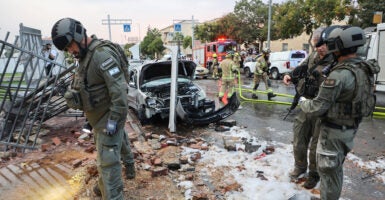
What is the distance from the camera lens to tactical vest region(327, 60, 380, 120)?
2.60m

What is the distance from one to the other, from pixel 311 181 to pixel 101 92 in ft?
9.24

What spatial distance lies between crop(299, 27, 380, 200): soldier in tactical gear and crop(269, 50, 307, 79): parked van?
46.3 ft

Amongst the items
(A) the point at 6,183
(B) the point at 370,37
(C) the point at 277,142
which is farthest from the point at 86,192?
(B) the point at 370,37

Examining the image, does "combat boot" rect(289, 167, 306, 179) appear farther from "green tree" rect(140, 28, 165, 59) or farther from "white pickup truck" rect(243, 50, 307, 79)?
"green tree" rect(140, 28, 165, 59)

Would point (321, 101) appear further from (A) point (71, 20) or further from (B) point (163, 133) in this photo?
(B) point (163, 133)

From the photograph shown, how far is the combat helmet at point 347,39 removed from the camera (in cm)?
258

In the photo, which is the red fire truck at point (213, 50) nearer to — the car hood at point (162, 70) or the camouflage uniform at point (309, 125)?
the car hood at point (162, 70)

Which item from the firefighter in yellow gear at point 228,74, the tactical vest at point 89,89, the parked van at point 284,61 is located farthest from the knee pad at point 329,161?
the parked van at point 284,61

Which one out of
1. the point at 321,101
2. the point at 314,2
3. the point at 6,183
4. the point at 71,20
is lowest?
the point at 6,183

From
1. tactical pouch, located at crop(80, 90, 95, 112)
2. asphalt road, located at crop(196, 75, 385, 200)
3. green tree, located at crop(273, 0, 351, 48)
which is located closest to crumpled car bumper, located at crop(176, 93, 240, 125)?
asphalt road, located at crop(196, 75, 385, 200)

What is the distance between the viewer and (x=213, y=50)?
2409cm

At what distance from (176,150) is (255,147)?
4.65ft

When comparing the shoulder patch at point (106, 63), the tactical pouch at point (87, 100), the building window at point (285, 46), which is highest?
the building window at point (285, 46)

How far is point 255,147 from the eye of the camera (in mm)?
5160
